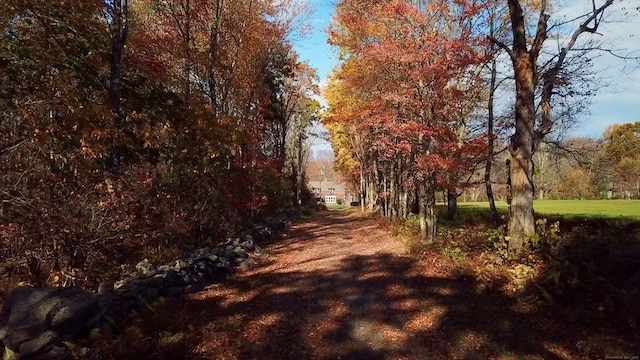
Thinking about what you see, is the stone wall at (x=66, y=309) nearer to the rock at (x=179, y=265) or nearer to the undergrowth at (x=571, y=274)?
the rock at (x=179, y=265)

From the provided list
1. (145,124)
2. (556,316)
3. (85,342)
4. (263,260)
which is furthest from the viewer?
(263,260)

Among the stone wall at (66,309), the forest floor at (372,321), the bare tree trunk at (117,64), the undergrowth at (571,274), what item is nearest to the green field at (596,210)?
the undergrowth at (571,274)

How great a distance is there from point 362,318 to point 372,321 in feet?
0.71

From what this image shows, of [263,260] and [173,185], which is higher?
[173,185]

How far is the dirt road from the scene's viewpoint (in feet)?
17.6

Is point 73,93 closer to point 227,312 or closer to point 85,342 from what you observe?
point 85,342

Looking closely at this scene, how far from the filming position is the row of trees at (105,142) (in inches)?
275

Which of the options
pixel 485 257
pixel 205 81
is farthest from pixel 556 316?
pixel 205 81

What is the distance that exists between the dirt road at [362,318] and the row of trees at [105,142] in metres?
2.87

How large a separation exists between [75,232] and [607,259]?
10.5 metres

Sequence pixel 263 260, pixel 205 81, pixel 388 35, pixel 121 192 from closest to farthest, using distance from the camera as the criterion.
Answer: pixel 121 192, pixel 263 260, pixel 388 35, pixel 205 81

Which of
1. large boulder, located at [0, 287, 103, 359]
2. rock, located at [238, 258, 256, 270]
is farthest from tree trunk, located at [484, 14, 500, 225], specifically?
large boulder, located at [0, 287, 103, 359]

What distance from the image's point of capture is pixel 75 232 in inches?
291

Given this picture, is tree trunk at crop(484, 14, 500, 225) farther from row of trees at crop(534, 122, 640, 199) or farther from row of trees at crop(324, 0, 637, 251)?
row of trees at crop(534, 122, 640, 199)
